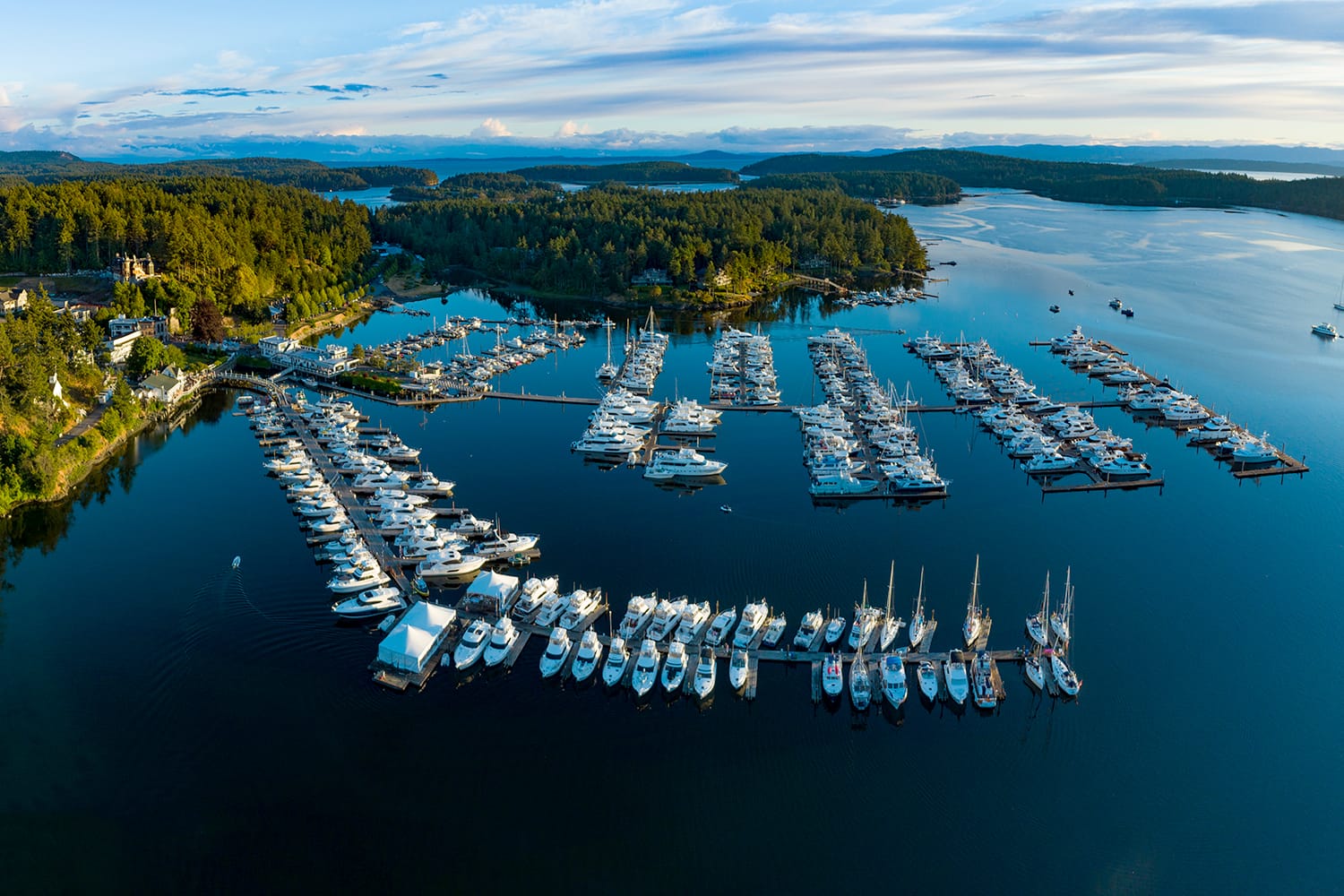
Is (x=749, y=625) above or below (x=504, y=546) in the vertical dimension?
below

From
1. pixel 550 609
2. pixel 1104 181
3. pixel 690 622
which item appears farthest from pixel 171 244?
pixel 1104 181

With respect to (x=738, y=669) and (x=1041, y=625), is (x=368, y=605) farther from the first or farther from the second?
(x=1041, y=625)

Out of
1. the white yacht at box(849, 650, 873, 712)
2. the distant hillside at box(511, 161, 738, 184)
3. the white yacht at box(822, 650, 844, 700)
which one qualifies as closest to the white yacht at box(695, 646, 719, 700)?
the white yacht at box(822, 650, 844, 700)

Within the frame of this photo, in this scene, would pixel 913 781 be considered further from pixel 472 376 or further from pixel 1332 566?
pixel 472 376

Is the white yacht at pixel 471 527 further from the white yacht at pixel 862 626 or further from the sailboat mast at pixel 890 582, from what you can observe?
the sailboat mast at pixel 890 582

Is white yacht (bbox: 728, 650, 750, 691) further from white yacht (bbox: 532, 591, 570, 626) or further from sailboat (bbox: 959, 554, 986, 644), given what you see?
sailboat (bbox: 959, 554, 986, 644)
